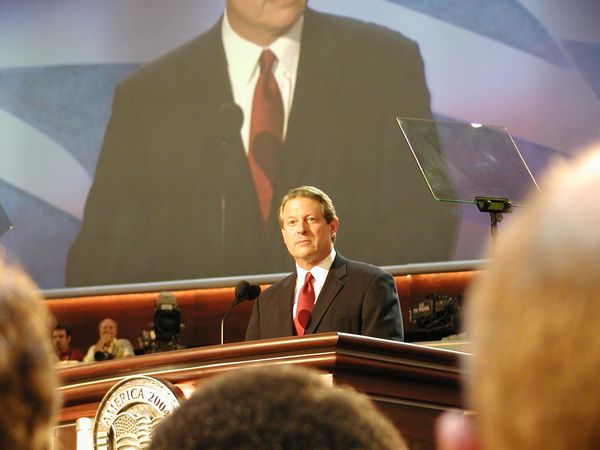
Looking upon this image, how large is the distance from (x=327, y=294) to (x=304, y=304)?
0.16 m

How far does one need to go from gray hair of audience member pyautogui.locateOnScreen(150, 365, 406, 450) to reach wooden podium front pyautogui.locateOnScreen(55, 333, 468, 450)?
1.74 metres

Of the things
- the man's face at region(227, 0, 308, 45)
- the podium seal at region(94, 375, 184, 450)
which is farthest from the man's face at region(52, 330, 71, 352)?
the podium seal at region(94, 375, 184, 450)

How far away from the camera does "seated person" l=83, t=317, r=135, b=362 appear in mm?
7305

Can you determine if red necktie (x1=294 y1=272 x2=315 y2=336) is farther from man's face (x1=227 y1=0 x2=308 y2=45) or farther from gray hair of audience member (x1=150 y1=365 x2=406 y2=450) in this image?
man's face (x1=227 y1=0 x2=308 y2=45)

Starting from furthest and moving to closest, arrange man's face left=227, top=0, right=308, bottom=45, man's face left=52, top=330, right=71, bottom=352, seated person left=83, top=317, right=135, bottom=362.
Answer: man's face left=227, top=0, right=308, bottom=45 → man's face left=52, top=330, right=71, bottom=352 → seated person left=83, top=317, right=135, bottom=362

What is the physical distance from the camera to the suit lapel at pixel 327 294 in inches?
143

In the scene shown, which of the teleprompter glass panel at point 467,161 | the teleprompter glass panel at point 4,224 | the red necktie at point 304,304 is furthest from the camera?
the teleprompter glass panel at point 4,224

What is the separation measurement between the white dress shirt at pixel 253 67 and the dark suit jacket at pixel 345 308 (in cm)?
A: 479

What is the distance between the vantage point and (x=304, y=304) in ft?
12.6

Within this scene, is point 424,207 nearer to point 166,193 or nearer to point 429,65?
point 429,65

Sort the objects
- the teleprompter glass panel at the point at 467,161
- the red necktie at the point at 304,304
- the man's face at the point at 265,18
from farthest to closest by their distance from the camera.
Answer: the man's face at the point at 265,18
the teleprompter glass panel at the point at 467,161
the red necktie at the point at 304,304

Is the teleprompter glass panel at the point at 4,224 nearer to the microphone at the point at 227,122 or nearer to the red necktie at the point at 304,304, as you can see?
the red necktie at the point at 304,304

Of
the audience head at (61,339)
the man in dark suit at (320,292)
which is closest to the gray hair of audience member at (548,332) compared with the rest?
the man in dark suit at (320,292)

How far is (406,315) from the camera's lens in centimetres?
871
